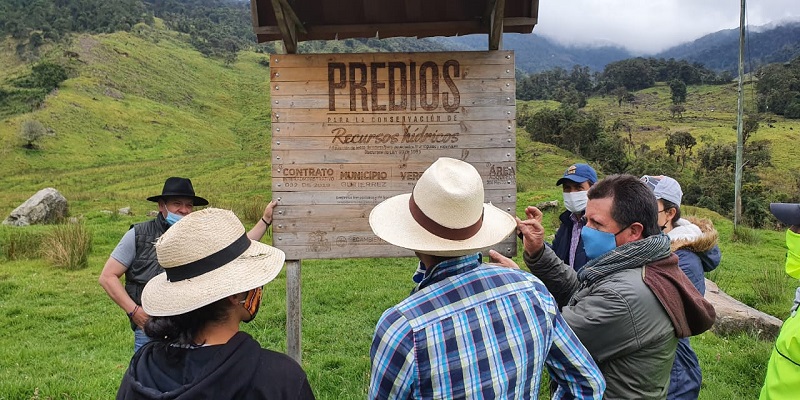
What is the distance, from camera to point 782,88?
6506cm

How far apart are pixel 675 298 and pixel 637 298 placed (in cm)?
23

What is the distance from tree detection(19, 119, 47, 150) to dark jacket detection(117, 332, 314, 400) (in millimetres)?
44696

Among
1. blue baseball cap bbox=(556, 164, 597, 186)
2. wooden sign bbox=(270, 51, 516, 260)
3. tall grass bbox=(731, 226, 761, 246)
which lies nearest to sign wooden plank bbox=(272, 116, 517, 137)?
wooden sign bbox=(270, 51, 516, 260)

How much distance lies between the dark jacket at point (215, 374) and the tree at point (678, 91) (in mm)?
81215

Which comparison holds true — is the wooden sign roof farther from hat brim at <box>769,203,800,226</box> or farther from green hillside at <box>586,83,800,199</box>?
green hillside at <box>586,83,800,199</box>

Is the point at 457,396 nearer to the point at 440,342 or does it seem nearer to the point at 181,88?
the point at 440,342

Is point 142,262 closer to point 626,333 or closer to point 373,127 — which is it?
point 373,127

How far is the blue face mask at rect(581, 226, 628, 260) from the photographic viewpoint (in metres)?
2.72

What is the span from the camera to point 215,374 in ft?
6.03

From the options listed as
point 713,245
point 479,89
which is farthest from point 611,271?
point 479,89

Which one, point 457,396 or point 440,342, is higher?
point 440,342

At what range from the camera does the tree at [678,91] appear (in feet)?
238

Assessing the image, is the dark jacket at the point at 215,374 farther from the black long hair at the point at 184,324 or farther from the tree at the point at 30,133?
the tree at the point at 30,133

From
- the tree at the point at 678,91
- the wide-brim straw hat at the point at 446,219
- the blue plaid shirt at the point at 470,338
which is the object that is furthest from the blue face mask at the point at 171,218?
the tree at the point at 678,91
